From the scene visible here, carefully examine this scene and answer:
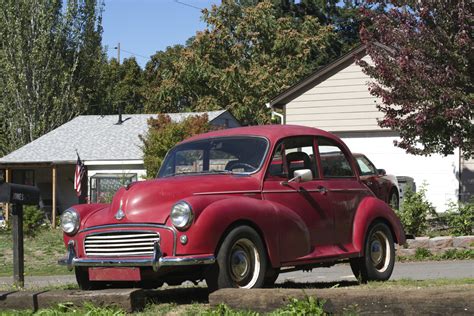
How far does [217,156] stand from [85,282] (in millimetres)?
1874

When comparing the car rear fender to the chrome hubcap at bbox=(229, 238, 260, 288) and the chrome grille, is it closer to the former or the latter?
the chrome hubcap at bbox=(229, 238, 260, 288)

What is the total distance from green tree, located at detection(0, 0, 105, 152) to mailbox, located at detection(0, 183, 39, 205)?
119ft

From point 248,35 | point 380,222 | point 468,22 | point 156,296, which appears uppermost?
point 248,35

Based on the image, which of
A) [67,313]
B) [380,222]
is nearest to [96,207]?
[67,313]

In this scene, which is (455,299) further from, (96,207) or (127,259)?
(96,207)

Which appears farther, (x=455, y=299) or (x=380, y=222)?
(x=380, y=222)

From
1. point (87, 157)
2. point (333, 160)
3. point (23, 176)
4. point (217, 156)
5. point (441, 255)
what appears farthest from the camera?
point (23, 176)

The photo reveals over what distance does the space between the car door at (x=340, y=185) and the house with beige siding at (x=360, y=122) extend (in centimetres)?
1308

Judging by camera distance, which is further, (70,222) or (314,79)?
(314,79)

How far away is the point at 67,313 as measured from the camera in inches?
274

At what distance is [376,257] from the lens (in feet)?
30.9

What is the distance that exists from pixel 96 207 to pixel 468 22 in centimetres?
1033

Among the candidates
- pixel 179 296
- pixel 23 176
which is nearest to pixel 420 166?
pixel 179 296

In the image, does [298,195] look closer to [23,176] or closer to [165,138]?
[165,138]
